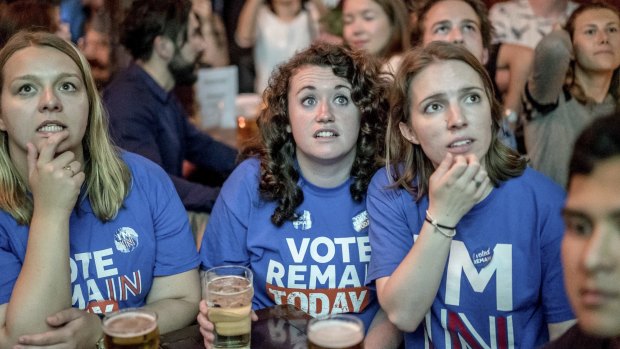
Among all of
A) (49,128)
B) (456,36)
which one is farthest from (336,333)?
(456,36)

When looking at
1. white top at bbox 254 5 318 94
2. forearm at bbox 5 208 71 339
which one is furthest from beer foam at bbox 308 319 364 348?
white top at bbox 254 5 318 94

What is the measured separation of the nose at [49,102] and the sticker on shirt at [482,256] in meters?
1.14

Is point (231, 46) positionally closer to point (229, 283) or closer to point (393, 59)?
point (393, 59)

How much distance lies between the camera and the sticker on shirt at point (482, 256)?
→ 184 centimetres

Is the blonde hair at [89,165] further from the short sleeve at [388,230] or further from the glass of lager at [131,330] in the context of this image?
the short sleeve at [388,230]

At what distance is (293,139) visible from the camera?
2.31m

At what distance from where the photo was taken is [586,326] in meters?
1.04

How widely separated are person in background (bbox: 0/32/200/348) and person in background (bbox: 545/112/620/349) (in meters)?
1.11

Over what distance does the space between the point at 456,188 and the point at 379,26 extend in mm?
1877

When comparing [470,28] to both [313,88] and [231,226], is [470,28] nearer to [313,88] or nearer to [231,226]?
[313,88]

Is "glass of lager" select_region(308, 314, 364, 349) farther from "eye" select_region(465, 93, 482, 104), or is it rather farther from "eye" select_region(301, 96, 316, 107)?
"eye" select_region(301, 96, 316, 107)

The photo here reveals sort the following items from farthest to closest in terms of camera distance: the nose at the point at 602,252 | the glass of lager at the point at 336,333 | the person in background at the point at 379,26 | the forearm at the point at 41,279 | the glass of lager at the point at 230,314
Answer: the person in background at the point at 379,26
the forearm at the point at 41,279
the glass of lager at the point at 230,314
the glass of lager at the point at 336,333
the nose at the point at 602,252

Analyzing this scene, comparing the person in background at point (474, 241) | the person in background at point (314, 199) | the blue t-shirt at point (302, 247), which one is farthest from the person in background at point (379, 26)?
the person in background at point (474, 241)

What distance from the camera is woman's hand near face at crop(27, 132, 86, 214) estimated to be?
1.74 meters
